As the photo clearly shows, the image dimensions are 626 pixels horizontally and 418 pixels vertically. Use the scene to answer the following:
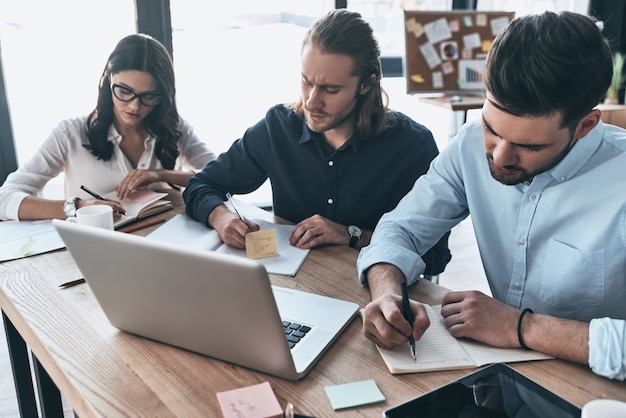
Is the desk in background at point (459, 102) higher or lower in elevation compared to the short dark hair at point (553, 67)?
lower

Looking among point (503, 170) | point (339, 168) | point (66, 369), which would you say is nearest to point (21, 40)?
point (339, 168)

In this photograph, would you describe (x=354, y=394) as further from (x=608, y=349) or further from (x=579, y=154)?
(x=579, y=154)

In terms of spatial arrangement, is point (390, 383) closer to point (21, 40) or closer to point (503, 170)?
point (503, 170)

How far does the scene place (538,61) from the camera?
1036mm

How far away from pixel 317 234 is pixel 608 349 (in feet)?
2.45

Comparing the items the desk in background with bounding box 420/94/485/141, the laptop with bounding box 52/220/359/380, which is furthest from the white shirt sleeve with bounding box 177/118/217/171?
the desk in background with bounding box 420/94/485/141

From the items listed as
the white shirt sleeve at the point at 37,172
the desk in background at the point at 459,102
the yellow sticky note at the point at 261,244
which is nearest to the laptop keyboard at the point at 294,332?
the yellow sticky note at the point at 261,244

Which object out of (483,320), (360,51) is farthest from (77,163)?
(483,320)

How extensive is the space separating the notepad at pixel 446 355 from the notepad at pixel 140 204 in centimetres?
91

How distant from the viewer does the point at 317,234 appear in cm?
151

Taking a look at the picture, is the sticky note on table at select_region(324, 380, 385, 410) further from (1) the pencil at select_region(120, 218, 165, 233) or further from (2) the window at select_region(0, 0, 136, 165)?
(2) the window at select_region(0, 0, 136, 165)

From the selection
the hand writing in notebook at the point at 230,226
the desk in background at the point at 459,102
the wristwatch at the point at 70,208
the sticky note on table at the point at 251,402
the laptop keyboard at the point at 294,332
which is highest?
the desk in background at the point at 459,102

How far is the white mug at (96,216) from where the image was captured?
1.43 meters

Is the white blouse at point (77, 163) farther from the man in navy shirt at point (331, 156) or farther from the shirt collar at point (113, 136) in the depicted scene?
the man in navy shirt at point (331, 156)
